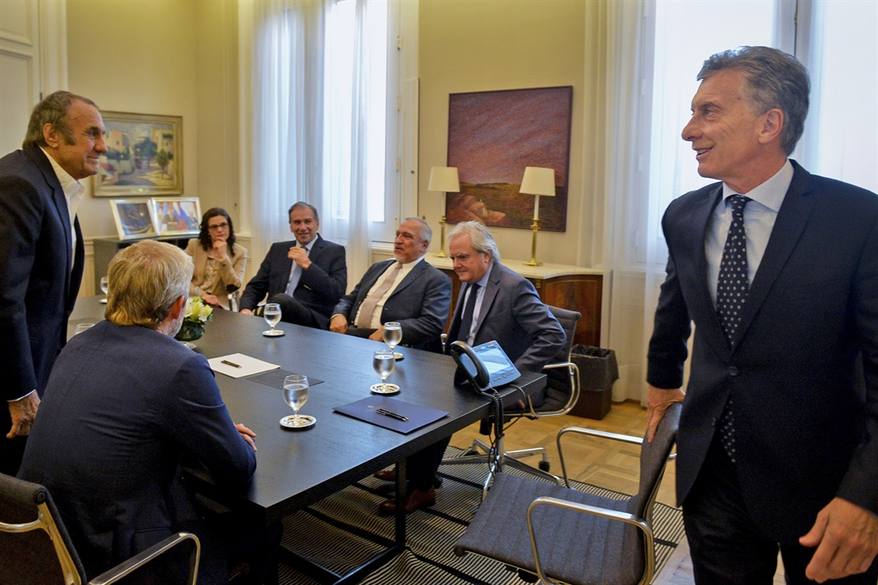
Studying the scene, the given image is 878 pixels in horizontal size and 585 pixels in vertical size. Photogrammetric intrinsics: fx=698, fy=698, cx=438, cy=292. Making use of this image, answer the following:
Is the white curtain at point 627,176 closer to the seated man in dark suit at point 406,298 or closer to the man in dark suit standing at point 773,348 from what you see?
the seated man in dark suit at point 406,298

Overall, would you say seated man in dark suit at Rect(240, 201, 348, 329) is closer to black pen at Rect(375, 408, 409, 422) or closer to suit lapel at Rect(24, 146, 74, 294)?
suit lapel at Rect(24, 146, 74, 294)

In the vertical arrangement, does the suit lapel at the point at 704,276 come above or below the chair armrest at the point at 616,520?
above

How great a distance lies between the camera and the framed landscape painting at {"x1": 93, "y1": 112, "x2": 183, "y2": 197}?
21.1 ft

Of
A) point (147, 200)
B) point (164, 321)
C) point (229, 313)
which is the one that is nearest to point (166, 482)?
point (164, 321)

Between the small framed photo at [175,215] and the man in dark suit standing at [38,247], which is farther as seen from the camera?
the small framed photo at [175,215]

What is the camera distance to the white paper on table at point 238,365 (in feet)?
8.70

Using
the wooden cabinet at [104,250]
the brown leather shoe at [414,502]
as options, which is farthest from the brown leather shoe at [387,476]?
the wooden cabinet at [104,250]

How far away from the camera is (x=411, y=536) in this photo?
2.88m

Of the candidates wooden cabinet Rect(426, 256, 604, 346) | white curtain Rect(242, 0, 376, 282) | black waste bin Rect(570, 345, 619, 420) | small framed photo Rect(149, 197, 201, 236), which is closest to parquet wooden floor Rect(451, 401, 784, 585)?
black waste bin Rect(570, 345, 619, 420)

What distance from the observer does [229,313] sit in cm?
388

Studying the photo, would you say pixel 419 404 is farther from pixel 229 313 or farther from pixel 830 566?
pixel 229 313

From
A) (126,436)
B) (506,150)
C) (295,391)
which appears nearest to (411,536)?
(295,391)

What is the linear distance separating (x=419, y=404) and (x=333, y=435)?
1.24 feet

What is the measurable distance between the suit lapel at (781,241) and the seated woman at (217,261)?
3.92 m
